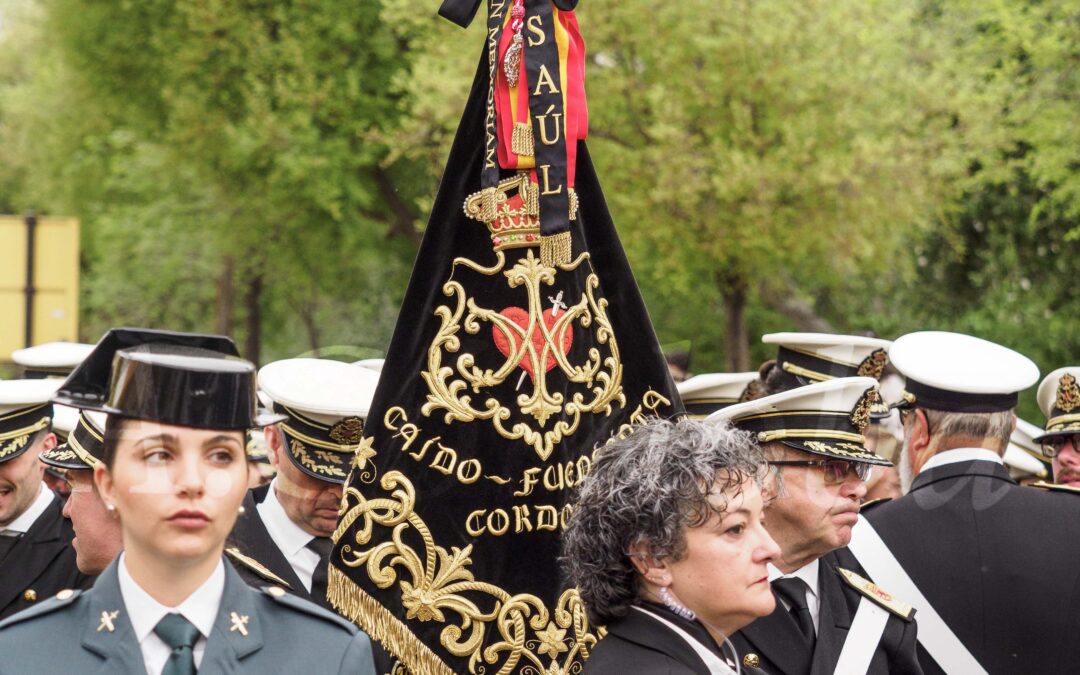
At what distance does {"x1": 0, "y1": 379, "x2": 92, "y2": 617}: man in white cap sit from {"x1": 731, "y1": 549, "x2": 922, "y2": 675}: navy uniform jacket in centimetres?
211

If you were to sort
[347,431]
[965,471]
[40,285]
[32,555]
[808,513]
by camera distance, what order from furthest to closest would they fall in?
[40,285]
[32,555]
[347,431]
[965,471]
[808,513]

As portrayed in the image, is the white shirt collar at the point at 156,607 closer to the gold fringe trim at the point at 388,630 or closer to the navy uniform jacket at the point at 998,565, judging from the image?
the gold fringe trim at the point at 388,630

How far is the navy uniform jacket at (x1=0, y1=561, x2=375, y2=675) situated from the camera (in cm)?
253

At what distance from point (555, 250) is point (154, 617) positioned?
158 centimetres

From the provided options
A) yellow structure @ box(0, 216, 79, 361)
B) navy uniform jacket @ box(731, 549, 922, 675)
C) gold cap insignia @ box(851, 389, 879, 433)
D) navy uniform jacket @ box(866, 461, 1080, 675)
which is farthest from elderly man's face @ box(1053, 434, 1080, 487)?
yellow structure @ box(0, 216, 79, 361)

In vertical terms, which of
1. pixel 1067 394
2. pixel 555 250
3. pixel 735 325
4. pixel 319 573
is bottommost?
pixel 735 325

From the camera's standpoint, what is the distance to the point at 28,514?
5.07 meters

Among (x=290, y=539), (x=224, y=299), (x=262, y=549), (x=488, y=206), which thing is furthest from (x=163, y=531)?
(x=224, y=299)

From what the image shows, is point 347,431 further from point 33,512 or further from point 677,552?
point 677,552

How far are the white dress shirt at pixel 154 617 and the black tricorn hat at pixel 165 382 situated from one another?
31cm

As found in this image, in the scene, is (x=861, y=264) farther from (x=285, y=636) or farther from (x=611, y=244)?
(x=285, y=636)

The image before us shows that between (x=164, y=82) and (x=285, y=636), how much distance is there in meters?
20.4

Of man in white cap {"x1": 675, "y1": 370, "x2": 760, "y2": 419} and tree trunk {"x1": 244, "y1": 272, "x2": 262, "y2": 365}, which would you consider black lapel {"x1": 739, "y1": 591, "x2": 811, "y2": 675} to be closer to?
man in white cap {"x1": 675, "y1": 370, "x2": 760, "y2": 419}

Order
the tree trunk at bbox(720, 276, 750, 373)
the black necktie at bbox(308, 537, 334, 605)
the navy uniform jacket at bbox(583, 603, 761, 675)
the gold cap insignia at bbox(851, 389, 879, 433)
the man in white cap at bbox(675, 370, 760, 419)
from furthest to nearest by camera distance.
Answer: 1. the tree trunk at bbox(720, 276, 750, 373)
2. the man in white cap at bbox(675, 370, 760, 419)
3. the black necktie at bbox(308, 537, 334, 605)
4. the gold cap insignia at bbox(851, 389, 879, 433)
5. the navy uniform jacket at bbox(583, 603, 761, 675)
